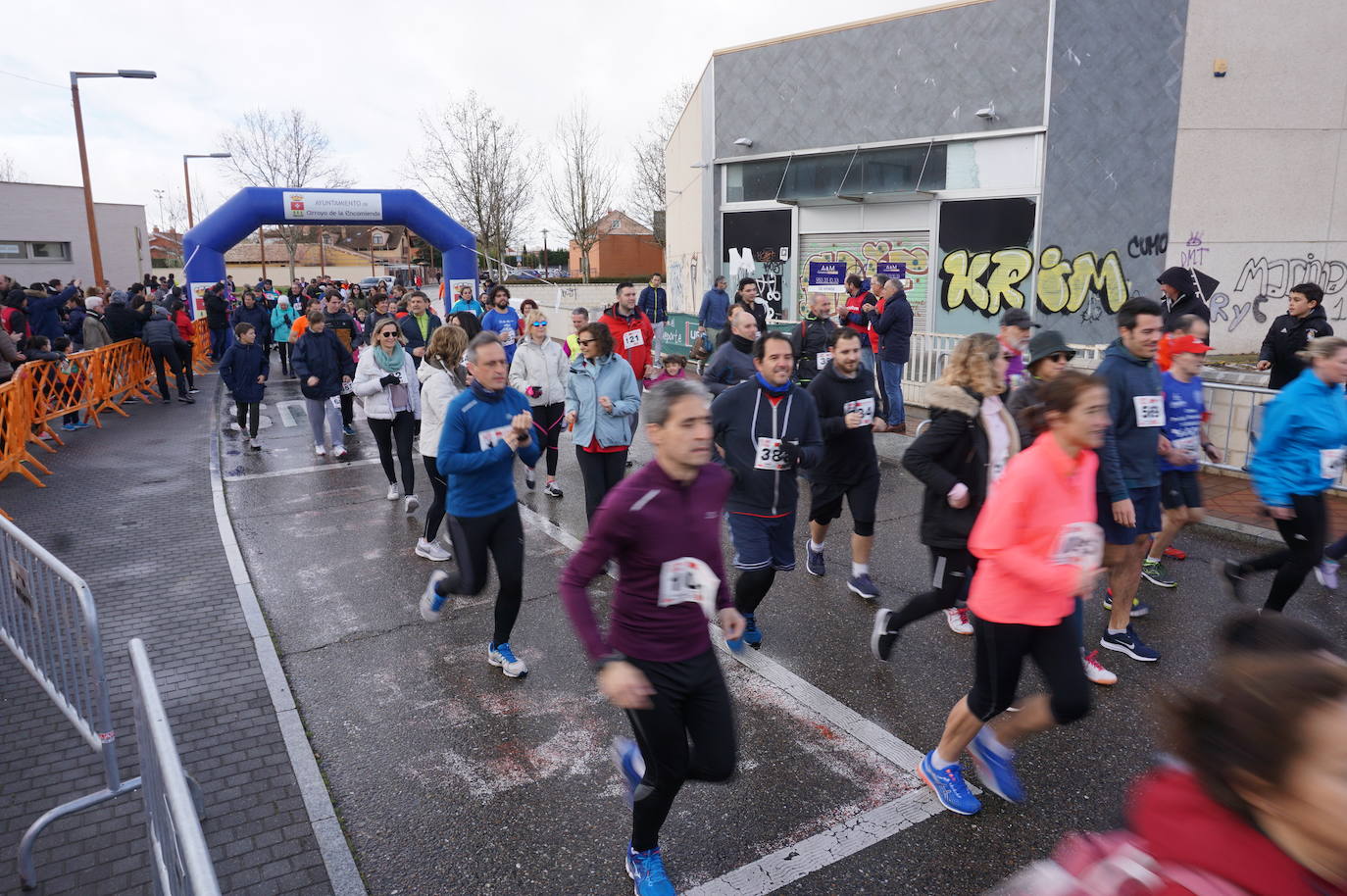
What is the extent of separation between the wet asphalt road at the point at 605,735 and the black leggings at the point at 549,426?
1.94m

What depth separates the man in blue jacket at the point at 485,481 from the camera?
4781 millimetres

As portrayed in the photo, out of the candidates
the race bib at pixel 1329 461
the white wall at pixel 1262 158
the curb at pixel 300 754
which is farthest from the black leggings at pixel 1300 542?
the white wall at pixel 1262 158

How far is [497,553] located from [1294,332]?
7.60m

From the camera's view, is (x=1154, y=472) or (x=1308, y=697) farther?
(x=1154, y=472)

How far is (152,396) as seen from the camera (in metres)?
17.2

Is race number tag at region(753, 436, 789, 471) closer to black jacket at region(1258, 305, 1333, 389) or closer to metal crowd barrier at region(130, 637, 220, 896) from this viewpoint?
metal crowd barrier at region(130, 637, 220, 896)

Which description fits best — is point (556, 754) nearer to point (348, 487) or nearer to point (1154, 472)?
point (1154, 472)

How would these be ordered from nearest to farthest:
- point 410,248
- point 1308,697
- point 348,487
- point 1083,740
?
point 1308,697 < point 1083,740 < point 348,487 < point 410,248

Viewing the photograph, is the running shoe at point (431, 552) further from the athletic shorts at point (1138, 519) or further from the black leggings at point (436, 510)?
the athletic shorts at point (1138, 519)

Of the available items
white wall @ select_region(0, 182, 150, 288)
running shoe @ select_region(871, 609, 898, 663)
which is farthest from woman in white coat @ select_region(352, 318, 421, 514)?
white wall @ select_region(0, 182, 150, 288)

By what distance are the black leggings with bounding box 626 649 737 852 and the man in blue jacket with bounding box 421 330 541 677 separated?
1.95 meters

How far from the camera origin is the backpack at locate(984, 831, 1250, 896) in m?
1.45

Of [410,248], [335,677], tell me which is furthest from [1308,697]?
[410,248]

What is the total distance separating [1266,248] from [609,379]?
14290 mm
